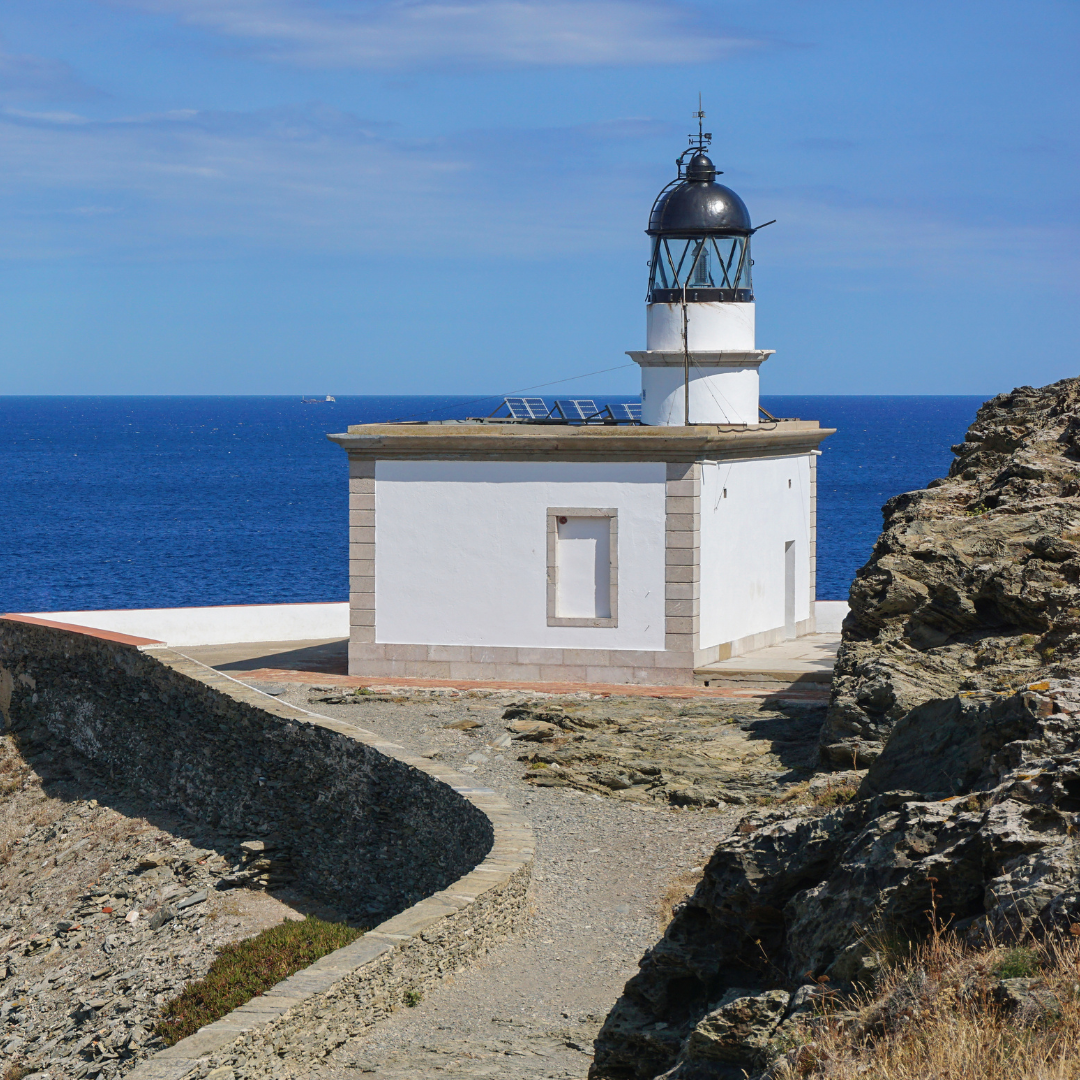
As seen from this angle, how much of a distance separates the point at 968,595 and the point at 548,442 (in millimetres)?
6696

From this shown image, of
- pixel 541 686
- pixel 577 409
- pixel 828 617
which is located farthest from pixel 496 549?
pixel 828 617

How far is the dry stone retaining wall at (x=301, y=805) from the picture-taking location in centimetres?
802

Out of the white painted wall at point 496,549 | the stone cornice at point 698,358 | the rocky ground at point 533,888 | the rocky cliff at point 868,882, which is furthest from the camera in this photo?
the stone cornice at point 698,358

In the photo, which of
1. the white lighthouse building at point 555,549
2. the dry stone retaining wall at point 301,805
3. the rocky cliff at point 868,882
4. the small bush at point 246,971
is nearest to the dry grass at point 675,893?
the dry stone retaining wall at point 301,805

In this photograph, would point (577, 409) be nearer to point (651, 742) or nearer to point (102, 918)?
point (651, 742)

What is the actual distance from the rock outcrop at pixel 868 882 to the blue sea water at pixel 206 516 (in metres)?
21.4

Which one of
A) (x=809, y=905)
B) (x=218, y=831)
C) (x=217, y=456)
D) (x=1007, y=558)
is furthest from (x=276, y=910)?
(x=217, y=456)

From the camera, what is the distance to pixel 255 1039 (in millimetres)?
7461

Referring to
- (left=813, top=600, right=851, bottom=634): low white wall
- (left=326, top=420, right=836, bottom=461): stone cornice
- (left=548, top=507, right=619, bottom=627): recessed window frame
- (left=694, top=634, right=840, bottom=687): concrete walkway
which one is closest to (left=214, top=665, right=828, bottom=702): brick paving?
(left=694, top=634, right=840, bottom=687): concrete walkway

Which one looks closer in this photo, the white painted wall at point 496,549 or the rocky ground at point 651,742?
the rocky ground at point 651,742

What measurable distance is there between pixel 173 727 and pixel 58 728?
13.6 feet

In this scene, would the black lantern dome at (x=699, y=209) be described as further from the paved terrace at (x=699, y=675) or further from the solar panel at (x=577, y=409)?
the paved terrace at (x=699, y=675)

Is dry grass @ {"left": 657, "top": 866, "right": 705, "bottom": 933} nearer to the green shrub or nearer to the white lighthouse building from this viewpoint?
the green shrub

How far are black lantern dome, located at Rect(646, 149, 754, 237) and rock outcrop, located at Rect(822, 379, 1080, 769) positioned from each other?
7.08m
